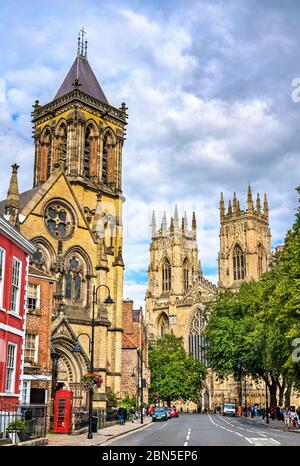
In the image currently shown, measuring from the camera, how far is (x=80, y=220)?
154ft

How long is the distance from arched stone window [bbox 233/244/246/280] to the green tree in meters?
29.2

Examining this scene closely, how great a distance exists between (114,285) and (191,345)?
61.8 metres

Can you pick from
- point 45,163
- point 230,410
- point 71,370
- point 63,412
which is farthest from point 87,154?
point 230,410

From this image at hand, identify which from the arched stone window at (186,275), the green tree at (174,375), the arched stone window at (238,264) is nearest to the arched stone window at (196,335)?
the arched stone window at (238,264)

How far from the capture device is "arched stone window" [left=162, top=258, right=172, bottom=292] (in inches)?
4881

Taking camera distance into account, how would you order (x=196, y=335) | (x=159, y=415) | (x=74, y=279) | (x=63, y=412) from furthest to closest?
(x=196, y=335) → (x=159, y=415) → (x=74, y=279) → (x=63, y=412)

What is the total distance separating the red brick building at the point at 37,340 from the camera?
30.3 m

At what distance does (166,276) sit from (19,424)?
10697cm

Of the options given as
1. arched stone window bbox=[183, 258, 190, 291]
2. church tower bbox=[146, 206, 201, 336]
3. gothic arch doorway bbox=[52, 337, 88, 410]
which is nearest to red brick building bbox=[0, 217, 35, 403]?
gothic arch doorway bbox=[52, 337, 88, 410]

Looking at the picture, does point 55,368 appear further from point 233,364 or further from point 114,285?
point 233,364

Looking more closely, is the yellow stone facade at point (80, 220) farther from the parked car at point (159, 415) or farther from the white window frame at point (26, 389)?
the white window frame at point (26, 389)

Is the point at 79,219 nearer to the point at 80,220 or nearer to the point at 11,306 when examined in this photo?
the point at 80,220

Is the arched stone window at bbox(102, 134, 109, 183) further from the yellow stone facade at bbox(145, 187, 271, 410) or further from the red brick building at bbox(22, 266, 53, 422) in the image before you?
the yellow stone facade at bbox(145, 187, 271, 410)

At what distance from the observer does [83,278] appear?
46.4m
